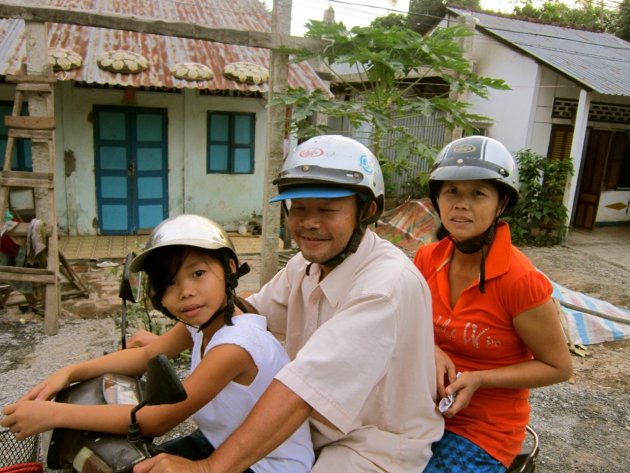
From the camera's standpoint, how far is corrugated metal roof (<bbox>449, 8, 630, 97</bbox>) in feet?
32.9

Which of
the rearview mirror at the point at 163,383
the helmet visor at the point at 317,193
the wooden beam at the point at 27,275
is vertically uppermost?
the helmet visor at the point at 317,193

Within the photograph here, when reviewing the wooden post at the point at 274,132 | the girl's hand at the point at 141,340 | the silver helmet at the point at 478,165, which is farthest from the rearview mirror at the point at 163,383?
the wooden post at the point at 274,132

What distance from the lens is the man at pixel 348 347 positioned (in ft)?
4.59

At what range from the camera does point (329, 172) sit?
163cm

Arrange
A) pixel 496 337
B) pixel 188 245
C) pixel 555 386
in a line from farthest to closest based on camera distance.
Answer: pixel 555 386 < pixel 496 337 < pixel 188 245

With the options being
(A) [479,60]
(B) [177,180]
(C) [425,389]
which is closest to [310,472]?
(C) [425,389]

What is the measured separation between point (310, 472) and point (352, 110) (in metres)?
3.84

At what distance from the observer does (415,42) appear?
4750 millimetres

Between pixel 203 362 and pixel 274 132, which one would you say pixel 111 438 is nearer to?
pixel 203 362

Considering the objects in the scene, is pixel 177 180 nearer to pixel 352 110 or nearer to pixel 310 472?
pixel 352 110

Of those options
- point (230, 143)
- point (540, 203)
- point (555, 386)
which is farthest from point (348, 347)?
point (540, 203)

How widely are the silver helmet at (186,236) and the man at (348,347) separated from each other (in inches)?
10.6

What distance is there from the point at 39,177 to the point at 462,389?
181 inches

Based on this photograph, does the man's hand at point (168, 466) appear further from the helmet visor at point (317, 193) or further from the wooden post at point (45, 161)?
the wooden post at point (45, 161)
